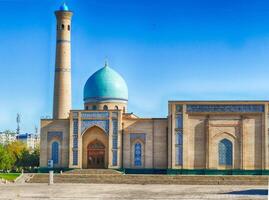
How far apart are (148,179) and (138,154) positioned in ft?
17.7

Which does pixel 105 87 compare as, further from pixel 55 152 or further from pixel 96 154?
pixel 55 152

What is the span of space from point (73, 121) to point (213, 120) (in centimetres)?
1076

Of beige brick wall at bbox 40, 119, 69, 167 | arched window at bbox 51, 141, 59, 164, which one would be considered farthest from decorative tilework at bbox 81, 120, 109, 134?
arched window at bbox 51, 141, 59, 164

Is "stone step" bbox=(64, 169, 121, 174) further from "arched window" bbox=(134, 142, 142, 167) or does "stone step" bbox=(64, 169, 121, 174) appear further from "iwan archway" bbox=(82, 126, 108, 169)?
"arched window" bbox=(134, 142, 142, 167)

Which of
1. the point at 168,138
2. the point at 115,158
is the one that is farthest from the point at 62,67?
the point at 168,138

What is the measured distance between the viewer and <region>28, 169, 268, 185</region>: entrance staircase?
42.7 metres

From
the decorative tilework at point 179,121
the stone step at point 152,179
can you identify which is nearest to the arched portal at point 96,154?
the stone step at point 152,179

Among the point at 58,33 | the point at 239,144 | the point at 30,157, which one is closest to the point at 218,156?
the point at 239,144

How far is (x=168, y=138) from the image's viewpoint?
4838 cm

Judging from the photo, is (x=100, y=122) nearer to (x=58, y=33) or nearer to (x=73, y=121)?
(x=73, y=121)

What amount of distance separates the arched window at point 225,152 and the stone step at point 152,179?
161 inches

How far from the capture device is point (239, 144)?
156 ft

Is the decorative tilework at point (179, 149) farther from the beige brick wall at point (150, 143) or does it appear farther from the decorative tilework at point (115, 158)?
the decorative tilework at point (115, 158)

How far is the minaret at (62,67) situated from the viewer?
54781 mm
